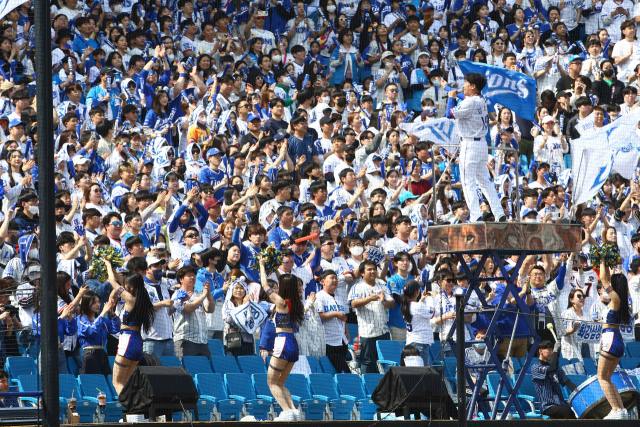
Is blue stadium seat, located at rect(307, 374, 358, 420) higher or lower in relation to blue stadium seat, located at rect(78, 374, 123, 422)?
lower

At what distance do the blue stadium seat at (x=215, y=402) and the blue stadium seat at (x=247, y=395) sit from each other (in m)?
0.06

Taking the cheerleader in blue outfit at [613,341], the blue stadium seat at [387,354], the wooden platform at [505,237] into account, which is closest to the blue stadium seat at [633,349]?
the cheerleader in blue outfit at [613,341]

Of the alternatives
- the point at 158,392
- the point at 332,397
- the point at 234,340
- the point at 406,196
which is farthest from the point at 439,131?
the point at 158,392

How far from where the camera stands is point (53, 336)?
6.86 m

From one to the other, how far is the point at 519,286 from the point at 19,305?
6258 millimetres

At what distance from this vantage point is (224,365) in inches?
422

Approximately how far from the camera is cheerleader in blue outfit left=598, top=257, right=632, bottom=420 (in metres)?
10.3

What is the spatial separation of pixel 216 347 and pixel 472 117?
3.73 m

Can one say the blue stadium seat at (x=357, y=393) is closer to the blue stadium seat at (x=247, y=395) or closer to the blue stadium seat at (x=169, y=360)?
the blue stadium seat at (x=247, y=395)

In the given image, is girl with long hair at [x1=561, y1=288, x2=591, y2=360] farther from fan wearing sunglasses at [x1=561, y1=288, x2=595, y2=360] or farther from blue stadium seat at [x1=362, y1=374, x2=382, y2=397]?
blue stadium seat at [x1=362, y1=374, x2=382, y2=397]

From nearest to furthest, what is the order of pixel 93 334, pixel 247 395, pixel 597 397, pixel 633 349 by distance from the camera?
pixel 93 334 < pixel 247 395 < pixel 597 397 < pixel 633 349

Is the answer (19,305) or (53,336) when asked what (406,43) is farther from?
(53,336)

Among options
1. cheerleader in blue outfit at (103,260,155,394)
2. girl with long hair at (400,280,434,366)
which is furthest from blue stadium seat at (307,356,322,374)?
cheerleader in blue outfit at (103,260,155,394)

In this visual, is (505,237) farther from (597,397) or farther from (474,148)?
(597,397)
